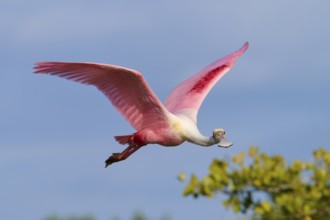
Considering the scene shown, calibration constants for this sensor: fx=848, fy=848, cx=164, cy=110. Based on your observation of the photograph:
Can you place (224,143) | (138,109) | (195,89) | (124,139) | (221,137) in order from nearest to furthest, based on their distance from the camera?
(224,143)
(221,137)
(138,109)
(124,139)
(195,89)

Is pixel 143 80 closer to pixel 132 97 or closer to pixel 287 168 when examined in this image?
pixel 132 97

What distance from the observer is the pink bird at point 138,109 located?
11.1 meters

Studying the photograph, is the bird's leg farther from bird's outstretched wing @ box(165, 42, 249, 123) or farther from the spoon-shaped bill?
the spoon-shaped bill

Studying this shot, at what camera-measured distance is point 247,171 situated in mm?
7832

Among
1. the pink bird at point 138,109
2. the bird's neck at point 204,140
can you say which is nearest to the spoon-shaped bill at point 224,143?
the pink bird at point 138,109

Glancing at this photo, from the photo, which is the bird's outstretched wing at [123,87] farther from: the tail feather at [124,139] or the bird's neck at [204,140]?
the bird's neck at [204,140]

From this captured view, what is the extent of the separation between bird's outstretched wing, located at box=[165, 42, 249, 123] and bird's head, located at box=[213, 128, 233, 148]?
3.27ft

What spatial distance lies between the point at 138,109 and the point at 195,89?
157 cm

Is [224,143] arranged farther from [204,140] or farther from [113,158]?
[113,158]

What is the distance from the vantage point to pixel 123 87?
1151 centimetres

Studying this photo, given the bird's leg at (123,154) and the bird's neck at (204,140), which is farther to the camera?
the bird's leg at (123,154)

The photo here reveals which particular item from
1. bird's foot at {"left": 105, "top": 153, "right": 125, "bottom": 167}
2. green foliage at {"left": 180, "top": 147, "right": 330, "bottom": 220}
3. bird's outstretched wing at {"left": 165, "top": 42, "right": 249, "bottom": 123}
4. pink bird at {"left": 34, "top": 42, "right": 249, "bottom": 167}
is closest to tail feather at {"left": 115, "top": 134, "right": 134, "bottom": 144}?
pink bird at {"left": 34, "top": 42, "right": 249, "bottom": 167}

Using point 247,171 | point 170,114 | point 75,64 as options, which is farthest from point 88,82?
point 247,171

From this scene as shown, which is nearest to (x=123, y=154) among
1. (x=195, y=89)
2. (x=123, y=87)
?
(x=123, y=87)
